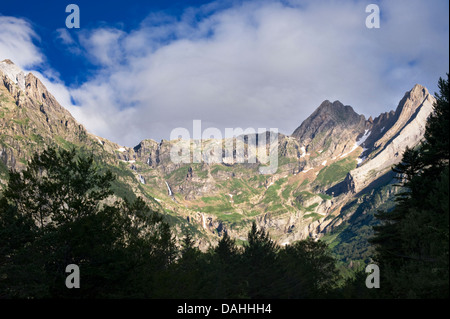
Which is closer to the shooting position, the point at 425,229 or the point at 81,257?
the point at 425,229

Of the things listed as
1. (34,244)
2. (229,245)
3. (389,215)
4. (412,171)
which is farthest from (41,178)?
(412,171)

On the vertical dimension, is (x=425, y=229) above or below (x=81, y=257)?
above

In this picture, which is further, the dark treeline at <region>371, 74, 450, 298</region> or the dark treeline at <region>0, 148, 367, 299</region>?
the dark treeline at <region>0, 148, 367, 299</region>

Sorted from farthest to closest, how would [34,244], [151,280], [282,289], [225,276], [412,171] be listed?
[412,171], [151,280], [34,244], [225,276], [282,289]

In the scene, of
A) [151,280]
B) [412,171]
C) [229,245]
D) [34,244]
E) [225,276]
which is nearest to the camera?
[225,276]

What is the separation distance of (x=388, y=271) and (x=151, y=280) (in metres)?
26.5

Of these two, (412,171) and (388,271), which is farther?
(412,171)

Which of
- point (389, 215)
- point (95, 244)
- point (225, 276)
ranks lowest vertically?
point (225, 276)

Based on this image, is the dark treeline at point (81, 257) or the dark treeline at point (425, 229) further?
the dark treeline at point (81, 257)
